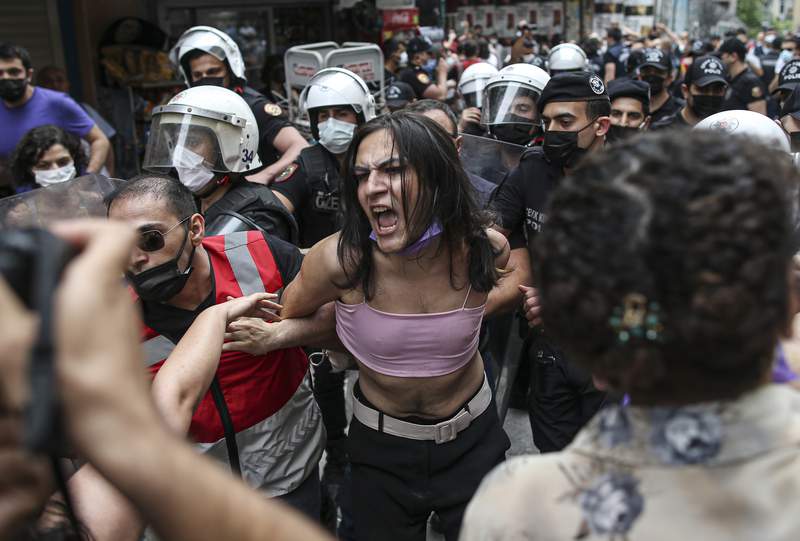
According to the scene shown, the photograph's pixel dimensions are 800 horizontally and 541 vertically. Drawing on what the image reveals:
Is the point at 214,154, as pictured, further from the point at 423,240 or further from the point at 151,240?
the point at 423,240

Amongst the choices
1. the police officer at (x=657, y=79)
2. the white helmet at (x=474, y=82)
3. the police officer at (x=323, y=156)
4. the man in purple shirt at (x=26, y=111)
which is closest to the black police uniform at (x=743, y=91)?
the police officer at (x=657, y=79)

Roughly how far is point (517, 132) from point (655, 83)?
2.51m

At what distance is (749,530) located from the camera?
932mm

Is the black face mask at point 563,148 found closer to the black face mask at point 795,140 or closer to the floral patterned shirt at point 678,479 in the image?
the black face mask at point 795,140

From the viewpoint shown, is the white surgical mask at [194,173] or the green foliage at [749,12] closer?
the white surgical mask at [194,173]

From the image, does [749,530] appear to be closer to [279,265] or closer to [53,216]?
[279,265]

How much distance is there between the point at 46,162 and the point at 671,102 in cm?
520

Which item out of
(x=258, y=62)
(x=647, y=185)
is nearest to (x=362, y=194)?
(x=647, y=185)

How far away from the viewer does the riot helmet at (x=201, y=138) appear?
355 cm

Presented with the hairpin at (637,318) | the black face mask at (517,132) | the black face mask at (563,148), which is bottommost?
the black face mask at (517,132)

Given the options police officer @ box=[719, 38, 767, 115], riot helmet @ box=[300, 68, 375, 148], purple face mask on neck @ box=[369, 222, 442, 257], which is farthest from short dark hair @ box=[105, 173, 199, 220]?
police officer @ box=[719, 38, 767, 115]

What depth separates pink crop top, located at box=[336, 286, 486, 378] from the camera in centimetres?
242

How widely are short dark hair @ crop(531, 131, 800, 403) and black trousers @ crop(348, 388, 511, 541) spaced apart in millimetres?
1549

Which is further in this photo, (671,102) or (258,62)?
(258,62)
